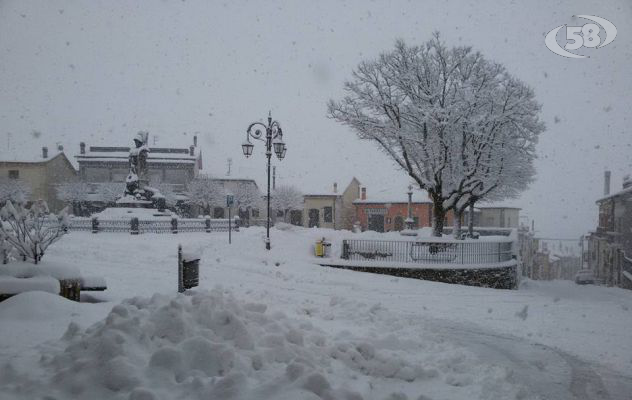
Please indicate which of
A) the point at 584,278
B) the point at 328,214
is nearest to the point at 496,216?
the point at 584,278

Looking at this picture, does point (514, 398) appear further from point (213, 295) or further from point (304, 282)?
point (304, 282)

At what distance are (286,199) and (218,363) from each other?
116ft

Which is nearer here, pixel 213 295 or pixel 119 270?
pixel 213 295

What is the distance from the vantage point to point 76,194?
35.9 meters

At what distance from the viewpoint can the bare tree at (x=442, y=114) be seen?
16.2m

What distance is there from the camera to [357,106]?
695 inches

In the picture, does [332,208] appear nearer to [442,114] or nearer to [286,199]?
[286,199]

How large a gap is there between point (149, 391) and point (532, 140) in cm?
1898

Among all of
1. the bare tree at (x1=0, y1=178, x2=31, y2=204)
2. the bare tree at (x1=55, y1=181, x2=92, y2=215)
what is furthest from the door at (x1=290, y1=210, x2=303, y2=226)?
the bare tree at (x1=0, y1=178, x2=31, y2=204)

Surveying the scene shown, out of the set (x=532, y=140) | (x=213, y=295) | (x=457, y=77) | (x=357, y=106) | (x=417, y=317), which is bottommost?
(x=417, y=317)

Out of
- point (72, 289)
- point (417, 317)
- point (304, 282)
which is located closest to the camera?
point (72, 289)

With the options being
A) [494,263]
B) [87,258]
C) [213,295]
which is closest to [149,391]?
[213,295]

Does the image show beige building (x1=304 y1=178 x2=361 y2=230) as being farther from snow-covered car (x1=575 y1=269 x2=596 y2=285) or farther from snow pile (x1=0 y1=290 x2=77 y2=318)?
snow pile (x1=0 y1=290 x2=77 y2=318)

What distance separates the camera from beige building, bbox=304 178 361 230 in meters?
41.5
